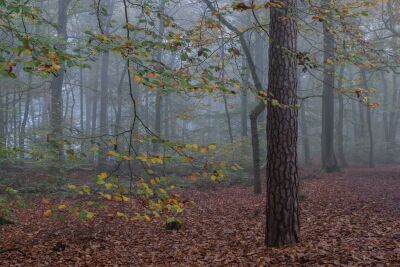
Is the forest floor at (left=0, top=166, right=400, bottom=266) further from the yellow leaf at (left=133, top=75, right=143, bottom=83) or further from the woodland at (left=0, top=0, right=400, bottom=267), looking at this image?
the yellow leaf at (left=133, top=75, right=143, bottom=83)

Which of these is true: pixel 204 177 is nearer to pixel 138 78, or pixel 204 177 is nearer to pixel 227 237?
pixel 227 237

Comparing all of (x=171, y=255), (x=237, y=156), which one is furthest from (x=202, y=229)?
(x=237, y=156)

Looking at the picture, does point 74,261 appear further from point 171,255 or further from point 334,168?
point 334,168

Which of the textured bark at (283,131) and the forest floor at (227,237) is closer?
the forest floor at (227,237)

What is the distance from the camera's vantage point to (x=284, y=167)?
7.03m

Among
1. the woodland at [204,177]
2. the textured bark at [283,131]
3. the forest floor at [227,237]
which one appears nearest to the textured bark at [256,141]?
the woodland at [204,177]

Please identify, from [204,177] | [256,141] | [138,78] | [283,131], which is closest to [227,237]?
[204,177]

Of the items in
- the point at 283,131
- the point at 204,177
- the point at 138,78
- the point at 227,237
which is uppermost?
the point at 138,78

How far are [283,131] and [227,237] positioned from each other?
3.32 meters

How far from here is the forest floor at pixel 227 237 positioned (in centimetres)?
666

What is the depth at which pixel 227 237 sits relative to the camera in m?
9.02

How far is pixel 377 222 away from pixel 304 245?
2913 millimetres

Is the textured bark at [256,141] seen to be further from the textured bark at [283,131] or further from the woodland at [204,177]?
the textured bark at [283,131]

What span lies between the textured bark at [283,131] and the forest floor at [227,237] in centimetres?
73
